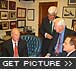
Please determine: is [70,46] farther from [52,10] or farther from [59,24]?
[52,10]

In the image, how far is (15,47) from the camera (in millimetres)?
1533

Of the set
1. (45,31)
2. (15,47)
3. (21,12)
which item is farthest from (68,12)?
(15,47)

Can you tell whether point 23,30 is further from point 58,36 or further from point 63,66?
point 63,66

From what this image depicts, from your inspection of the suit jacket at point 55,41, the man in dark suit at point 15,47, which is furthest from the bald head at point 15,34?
the suit jacket at point 55,41

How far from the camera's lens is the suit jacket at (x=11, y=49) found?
4.95ft

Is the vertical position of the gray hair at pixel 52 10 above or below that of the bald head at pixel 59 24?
above

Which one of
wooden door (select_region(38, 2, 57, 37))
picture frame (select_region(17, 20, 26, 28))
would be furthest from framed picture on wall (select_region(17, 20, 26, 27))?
wooden door (select_region(38, 2, 57, 37))

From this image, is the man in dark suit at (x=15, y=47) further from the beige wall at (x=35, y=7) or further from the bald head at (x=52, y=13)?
the bald head at (x=52, y=13)

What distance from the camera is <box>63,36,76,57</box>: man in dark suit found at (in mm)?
1459

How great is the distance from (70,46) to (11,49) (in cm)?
42

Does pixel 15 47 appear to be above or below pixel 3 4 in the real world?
below

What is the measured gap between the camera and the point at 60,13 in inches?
58.3

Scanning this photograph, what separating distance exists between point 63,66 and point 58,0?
46cm

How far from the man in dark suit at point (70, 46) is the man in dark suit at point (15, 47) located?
0.94 ft
